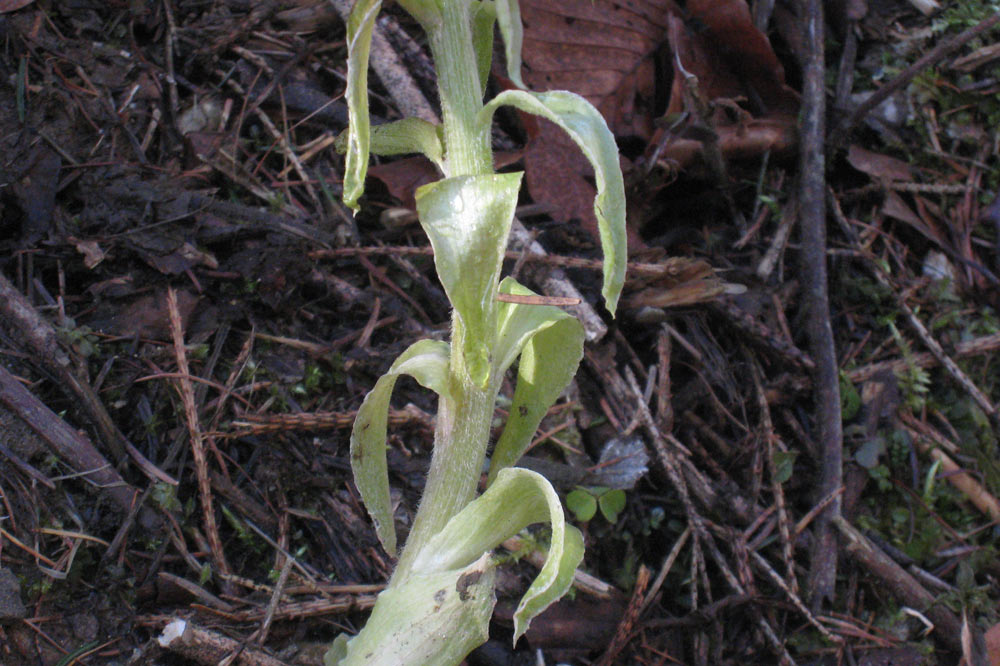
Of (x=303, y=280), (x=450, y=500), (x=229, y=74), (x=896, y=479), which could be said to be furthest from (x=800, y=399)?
(x=229, y=74)

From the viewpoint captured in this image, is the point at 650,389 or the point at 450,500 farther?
the point at 650,389

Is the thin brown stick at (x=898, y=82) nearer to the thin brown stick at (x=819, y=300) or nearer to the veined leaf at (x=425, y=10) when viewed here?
the thin brown stick at (x=819, y=300)

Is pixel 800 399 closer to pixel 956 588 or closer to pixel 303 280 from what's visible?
pixel 956 588

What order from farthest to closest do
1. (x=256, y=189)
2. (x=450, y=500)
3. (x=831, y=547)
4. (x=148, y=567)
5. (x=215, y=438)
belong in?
1. (x=256, y=189)
2. (x=831, y=547)
3. (x=215, y=438)
4. (x=148, y=567)
5. (x=450, y=500)

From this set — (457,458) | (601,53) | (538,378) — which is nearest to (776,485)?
(538,378)

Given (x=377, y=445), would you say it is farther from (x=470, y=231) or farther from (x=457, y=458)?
(x=470, y=231)

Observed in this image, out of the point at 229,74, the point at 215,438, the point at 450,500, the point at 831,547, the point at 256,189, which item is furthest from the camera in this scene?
the point at 229,74

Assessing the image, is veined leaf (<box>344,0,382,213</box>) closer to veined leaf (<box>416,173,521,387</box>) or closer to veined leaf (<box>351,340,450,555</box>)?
veined leaf (<box>416,173,521,387</box>)
